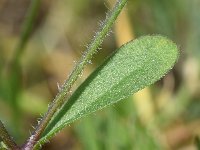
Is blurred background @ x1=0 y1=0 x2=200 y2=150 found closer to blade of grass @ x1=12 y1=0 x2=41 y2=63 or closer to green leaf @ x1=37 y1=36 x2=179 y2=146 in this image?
blade of grass @ x1=12 y1=0 x2=41 y2=63

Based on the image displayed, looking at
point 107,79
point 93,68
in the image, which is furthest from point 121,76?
point 93,68

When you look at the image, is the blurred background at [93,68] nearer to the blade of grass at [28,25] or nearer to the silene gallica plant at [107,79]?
the blade of grass at [28,25]

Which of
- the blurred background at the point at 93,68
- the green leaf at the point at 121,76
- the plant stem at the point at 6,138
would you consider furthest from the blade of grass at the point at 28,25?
the plant stem at the point at 6,138

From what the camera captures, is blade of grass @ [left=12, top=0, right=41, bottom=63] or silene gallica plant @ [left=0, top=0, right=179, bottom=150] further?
blade of grass @ [left=12, top=0, right=41, bottom=63]

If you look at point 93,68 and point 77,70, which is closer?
point 77,70

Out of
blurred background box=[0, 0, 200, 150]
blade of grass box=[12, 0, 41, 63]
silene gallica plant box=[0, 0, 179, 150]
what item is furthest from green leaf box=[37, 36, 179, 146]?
blade of grass box=[12, 0, 41, 63]

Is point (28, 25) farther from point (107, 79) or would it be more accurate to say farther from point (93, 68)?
point (107, 79)

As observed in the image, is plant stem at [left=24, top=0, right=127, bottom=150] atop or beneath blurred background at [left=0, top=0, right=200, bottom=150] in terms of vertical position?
atop
